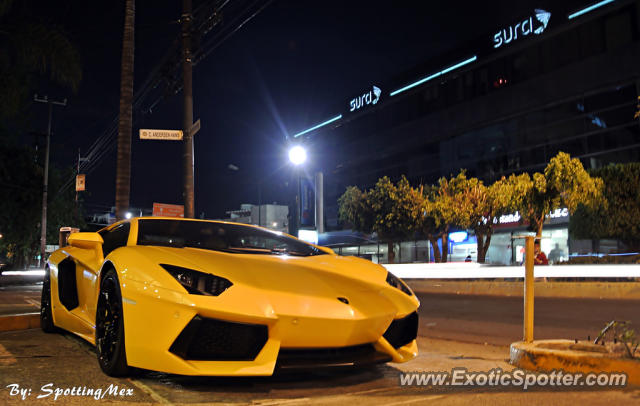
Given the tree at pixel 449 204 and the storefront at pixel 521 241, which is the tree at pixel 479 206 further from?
the storefront at pixel 521 241

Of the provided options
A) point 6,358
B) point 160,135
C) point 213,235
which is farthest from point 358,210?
point 6,358

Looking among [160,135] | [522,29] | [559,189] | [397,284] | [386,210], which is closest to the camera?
[397,284]

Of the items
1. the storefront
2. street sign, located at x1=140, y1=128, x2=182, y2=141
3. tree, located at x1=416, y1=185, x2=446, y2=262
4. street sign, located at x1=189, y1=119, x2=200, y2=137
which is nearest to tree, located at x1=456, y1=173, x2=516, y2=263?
the storefront

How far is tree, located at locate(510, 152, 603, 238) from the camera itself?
77.6ft

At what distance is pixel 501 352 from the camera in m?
5.84

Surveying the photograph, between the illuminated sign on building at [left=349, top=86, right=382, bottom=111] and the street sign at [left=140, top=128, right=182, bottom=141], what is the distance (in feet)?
132

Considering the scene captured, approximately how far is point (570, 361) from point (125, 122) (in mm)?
12052

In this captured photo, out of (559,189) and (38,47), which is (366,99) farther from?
(38,47)

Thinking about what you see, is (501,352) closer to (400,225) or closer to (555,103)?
(400,225)

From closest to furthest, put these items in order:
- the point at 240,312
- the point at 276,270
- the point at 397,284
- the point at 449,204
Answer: the point at 240,312 → the point at 276,270 → the point at 397,284 → the point at 449,204

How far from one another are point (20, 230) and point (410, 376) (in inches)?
1471

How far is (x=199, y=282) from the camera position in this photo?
340 cm

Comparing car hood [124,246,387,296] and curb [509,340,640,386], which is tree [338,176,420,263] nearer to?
curb [509,340,640,386]

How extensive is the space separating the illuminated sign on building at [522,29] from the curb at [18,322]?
3677cm
